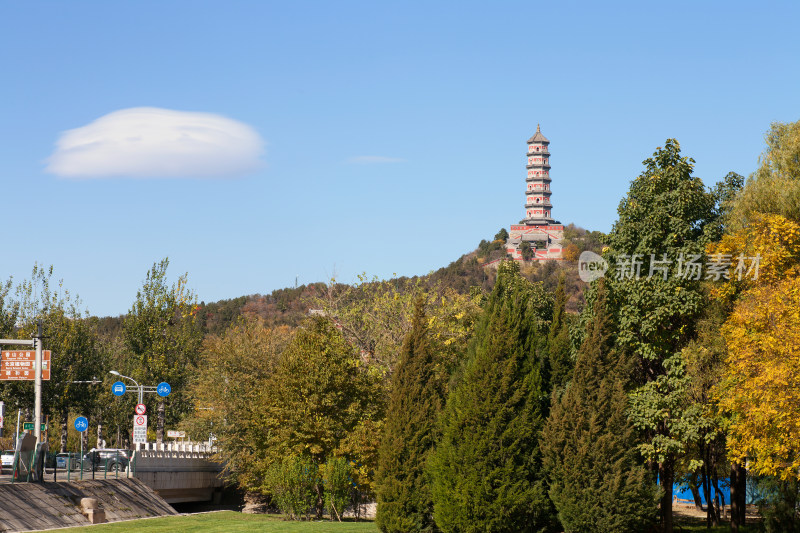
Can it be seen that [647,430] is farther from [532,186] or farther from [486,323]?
[532,186]

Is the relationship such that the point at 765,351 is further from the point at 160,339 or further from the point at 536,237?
the point at 536,237

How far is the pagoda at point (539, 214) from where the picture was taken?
17762cm

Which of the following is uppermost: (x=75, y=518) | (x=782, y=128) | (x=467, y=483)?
(x=782, y=128)

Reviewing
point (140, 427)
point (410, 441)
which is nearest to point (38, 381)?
point (140, 427)

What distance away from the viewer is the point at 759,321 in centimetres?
2434

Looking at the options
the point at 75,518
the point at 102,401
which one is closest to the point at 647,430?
the point at 75,518

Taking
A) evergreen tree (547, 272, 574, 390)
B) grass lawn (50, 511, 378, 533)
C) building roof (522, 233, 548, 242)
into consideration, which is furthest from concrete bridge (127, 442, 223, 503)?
building roof (522, 233, 548, 242)

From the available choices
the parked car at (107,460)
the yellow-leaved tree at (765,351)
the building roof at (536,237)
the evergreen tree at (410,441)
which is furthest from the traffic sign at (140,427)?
the building roof at (536,237)

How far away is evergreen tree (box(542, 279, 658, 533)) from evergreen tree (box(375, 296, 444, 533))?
4134 millimetres

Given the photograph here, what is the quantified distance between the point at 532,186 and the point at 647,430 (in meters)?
155

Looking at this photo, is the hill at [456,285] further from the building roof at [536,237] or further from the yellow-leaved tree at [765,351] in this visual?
the yellow-leaved tree at [765,351]

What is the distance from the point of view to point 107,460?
42.2m

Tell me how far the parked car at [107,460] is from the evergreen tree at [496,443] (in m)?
20.6

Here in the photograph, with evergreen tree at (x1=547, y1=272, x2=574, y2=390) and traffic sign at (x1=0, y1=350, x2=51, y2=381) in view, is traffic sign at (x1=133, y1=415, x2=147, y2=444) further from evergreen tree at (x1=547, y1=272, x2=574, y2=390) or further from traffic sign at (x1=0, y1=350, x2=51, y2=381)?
evergreen tree at (x1=547, y1=272, x2=574, y2=390)
